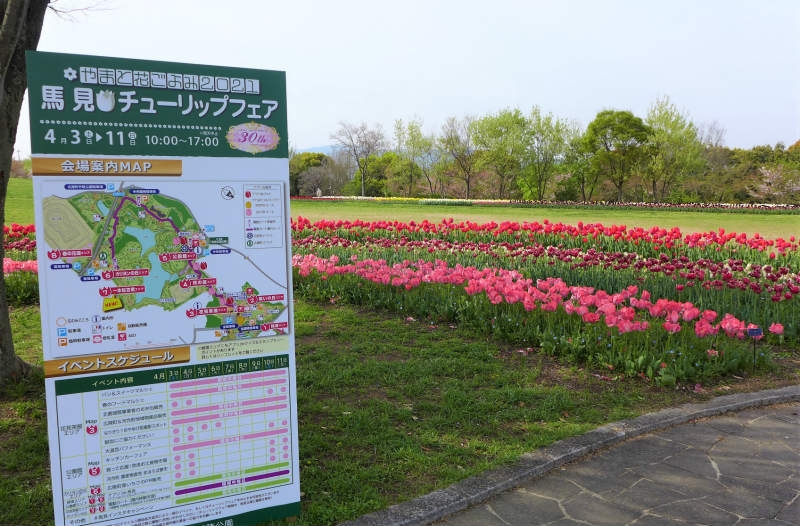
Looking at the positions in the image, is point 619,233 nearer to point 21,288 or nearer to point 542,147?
point 21,288

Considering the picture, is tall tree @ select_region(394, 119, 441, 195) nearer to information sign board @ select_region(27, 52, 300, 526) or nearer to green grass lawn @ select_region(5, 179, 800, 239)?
green grass lawn @ select_region(5, 179, 800, 239)

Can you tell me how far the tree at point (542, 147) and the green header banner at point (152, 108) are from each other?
160 feet

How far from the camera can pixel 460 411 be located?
4594 millimetres

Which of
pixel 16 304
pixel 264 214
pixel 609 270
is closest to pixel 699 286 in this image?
pixel 609 270

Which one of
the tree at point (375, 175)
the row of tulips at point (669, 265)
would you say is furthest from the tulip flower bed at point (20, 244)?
the tree at point (375, 175)

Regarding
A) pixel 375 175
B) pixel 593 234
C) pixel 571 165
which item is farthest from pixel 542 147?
pixel 593 234

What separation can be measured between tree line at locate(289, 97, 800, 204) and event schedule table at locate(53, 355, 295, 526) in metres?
35.4

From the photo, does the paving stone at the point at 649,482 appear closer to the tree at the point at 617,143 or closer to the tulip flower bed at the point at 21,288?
the tulip flower bed at the point at 21,288

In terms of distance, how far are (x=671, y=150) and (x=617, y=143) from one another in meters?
4.12

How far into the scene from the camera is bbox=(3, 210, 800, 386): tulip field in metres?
5.57

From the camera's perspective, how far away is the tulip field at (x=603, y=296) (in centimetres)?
557

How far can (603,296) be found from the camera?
599 centimetres

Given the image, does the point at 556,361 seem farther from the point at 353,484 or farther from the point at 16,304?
the point at 16,304

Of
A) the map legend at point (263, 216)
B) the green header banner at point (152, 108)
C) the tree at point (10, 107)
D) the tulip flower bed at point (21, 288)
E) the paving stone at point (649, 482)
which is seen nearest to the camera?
the green header banner at point (152, 108)
